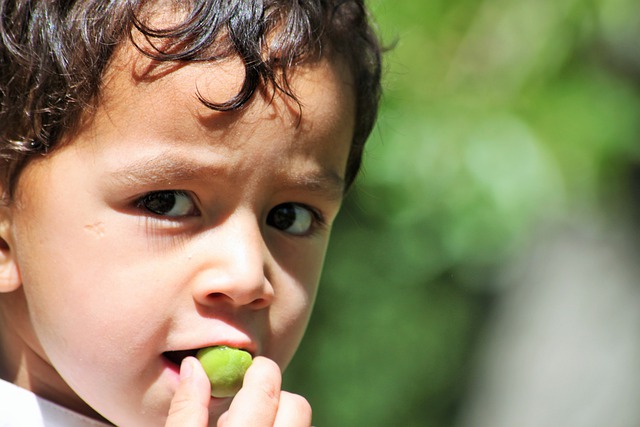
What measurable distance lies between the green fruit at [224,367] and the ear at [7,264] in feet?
1.21

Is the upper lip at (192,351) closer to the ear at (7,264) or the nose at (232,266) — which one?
the nose at (232,266)

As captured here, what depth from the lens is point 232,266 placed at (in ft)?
4.89

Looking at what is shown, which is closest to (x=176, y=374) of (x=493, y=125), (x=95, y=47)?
(x=95, y=47)

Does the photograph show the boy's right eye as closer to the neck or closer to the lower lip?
the lower lip

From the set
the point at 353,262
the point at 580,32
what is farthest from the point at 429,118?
the point at 353,262

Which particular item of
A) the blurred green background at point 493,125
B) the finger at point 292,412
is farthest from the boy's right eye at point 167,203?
the blurred green background at point 493,125

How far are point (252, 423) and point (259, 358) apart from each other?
132mm

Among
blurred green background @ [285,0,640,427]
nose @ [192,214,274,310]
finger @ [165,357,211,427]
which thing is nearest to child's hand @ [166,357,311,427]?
finger @ [165,357,211,427]

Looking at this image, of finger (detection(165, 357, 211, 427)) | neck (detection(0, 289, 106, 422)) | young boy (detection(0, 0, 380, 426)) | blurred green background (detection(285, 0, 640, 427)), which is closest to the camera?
finger (detection(165, 357, 211, 427))

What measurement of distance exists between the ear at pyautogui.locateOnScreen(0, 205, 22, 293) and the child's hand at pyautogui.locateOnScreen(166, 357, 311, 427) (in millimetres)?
369

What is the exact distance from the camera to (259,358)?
1515mm

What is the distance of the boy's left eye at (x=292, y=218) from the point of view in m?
1.66

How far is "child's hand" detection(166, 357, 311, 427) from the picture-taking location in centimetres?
→ 141

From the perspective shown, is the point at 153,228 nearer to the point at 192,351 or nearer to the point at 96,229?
the point at 96,229
